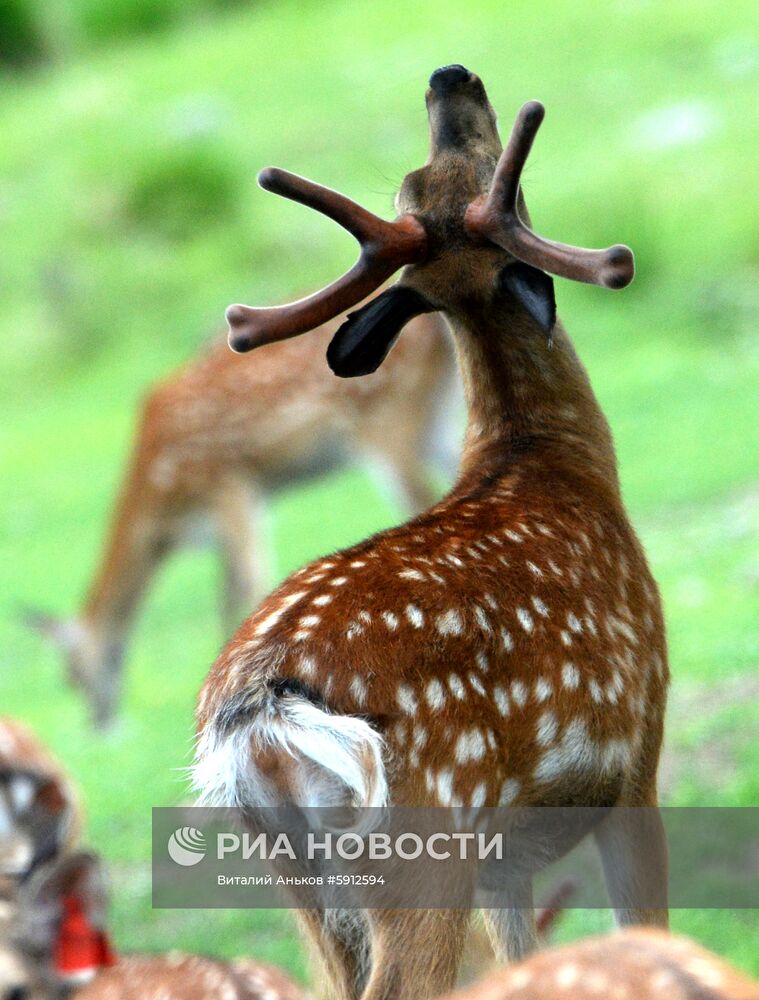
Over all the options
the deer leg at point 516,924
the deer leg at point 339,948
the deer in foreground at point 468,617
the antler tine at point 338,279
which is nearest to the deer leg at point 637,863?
the deer in foreground at point 468,617

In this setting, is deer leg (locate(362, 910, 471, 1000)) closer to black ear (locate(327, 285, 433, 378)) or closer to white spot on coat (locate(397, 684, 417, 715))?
white spot on coat (locate(397, 684, 417, 715))

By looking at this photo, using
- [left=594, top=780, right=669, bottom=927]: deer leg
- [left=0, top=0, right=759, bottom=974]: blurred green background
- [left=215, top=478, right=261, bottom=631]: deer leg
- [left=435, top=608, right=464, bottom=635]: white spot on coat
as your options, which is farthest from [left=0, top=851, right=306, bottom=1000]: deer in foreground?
[left=215, top=478, right=261, bottom=631]: deer leg

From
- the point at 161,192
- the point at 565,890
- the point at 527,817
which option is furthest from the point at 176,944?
the point at 161,192

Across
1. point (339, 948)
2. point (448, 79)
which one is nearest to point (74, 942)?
point (339, 948)

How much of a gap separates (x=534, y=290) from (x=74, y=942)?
1.18m

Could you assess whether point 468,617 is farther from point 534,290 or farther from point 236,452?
point 236,452

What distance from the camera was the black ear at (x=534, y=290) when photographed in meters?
2.70

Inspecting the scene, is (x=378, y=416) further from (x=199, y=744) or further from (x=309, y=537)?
(x=199, y=744)

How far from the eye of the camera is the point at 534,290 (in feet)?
9.00

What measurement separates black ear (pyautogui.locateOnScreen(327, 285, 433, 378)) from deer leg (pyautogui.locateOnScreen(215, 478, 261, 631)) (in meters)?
3.54

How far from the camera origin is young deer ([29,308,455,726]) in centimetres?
633

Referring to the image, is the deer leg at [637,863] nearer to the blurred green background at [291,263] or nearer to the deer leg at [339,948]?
the deer leg at [339,948]

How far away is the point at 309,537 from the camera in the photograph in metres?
7.76

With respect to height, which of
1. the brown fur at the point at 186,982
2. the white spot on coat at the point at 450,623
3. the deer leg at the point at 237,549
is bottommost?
the brown fur at the point at 186,982
